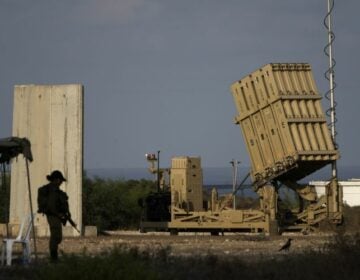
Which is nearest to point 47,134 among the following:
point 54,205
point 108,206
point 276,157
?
point 276,157

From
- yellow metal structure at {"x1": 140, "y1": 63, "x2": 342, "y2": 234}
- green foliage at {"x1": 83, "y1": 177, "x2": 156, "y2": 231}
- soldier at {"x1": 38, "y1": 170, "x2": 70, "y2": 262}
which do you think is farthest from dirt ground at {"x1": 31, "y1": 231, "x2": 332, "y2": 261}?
green foliage at {"x1": 83, "y1": 177, "x2": 156, "y2": 231}

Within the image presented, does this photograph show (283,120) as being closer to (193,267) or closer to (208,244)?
(208,244)

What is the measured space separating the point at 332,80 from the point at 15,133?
31.6ft

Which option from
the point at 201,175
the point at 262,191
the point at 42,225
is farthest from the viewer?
the point at 201,175

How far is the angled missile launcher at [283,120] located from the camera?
30328mm

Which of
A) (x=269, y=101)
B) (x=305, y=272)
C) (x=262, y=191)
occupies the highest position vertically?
(x=269, y=101)

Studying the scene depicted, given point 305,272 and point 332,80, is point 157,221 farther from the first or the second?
point 305,272

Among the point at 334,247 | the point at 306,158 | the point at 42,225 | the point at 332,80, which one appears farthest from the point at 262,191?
the point at 334,247

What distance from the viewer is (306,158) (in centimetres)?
3036

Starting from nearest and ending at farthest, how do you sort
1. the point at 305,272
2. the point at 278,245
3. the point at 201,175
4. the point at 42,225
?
the point at 305,272, the point at 278,245, the point at 42,225, the point at 201,175

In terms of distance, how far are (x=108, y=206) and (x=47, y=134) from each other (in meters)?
10.0

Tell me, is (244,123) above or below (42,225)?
above

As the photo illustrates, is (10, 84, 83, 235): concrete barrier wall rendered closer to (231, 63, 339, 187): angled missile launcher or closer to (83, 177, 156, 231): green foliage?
(231, 63, 339, 187): angled missile launcher

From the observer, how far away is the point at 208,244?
86.3 ft
